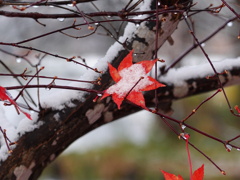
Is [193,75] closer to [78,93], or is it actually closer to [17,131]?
[78,93]

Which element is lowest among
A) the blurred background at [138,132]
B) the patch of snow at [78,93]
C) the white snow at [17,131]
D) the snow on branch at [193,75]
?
the white snow at [17,131]

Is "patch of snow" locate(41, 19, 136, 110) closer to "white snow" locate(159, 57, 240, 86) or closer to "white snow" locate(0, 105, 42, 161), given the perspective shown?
"white snow" locate(0, 105, 42, 161)

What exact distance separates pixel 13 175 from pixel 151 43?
1.22 ft

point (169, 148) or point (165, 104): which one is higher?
point (169, 148)

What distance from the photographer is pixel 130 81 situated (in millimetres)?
561

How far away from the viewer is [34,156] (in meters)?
0.71

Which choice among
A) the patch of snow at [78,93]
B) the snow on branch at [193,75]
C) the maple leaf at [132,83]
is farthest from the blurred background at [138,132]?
the maple leaf at [132,83]

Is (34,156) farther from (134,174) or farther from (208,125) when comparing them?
(208,125)

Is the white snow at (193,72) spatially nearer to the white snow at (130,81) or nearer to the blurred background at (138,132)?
the white snow at (130,81)

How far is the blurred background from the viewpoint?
2.78 m

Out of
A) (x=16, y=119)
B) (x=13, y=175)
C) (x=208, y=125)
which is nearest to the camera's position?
(x=13, y=175)

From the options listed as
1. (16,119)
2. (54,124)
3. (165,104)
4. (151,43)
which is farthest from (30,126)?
(16,119)

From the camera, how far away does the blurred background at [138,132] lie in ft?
9.12

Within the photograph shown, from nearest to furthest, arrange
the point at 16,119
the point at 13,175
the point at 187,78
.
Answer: the point at 13,175
the point at 187,78
the point at 16,119
